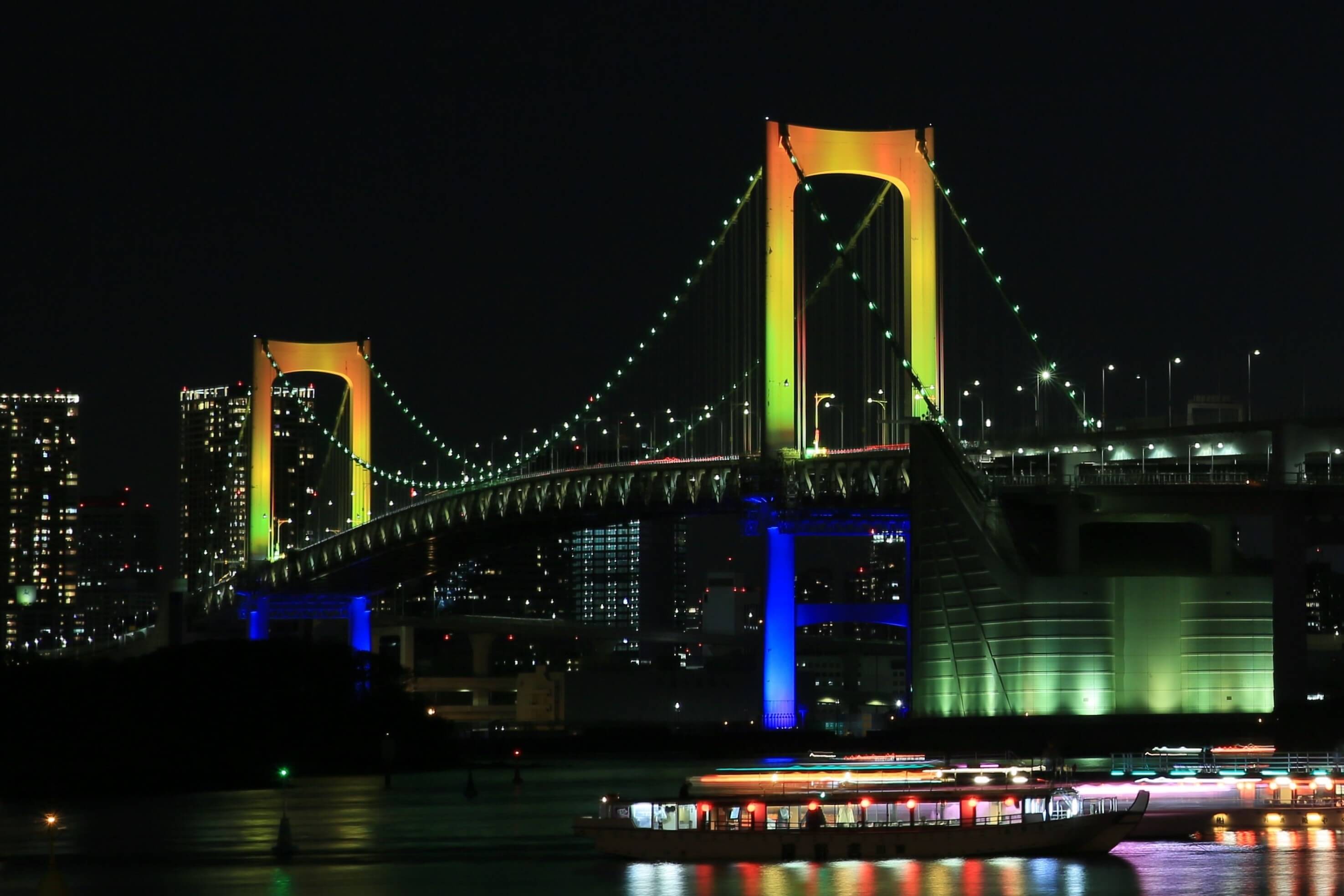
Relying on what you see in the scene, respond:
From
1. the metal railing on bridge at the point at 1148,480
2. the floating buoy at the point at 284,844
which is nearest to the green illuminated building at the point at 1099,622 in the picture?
the metal railing on bridge at the point at 1148,480

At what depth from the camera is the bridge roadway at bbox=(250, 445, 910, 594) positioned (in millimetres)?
64062

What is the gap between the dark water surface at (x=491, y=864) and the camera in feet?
108

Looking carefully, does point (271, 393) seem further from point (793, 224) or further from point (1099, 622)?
point (1099, 622)

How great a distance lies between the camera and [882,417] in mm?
65125

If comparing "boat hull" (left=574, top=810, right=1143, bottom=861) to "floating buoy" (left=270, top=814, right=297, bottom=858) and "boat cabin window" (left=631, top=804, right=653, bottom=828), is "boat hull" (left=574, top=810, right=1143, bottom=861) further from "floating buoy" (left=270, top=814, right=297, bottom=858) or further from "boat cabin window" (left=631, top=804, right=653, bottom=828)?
"floating buoy" (left=270, top=814, right=297, bottom=858)

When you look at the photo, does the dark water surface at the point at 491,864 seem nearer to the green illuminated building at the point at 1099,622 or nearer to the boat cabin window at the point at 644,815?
the boat cabin window at the point at 644,815

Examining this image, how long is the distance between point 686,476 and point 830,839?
35104 millimetres

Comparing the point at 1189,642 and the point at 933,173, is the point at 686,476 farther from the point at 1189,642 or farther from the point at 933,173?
the point at 1189,642

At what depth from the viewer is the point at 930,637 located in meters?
60.1

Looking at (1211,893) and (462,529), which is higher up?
(462,529)

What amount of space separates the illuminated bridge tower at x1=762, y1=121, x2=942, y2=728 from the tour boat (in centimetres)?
2780

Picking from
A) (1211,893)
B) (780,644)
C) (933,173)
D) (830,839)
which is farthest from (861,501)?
(1211,893)

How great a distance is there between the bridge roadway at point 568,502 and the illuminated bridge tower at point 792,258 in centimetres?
137

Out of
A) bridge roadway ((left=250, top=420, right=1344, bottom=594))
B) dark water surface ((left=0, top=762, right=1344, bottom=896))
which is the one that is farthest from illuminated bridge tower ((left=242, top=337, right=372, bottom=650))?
dark water surface ((left=0, top=762, right=1344, bottom=896))
